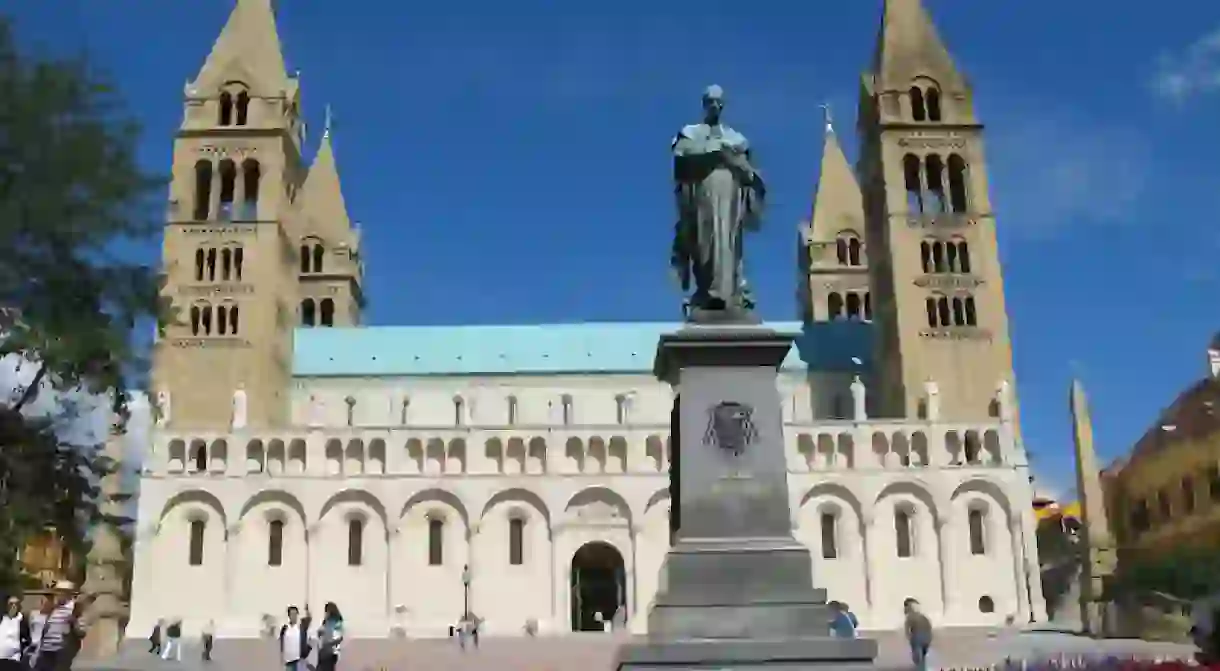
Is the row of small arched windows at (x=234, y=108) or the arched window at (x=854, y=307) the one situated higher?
the row of small arched windows at (x=234, y=108)

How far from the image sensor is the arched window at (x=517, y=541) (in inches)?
2058

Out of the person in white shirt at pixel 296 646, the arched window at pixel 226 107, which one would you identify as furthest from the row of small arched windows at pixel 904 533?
the person in white shirt at pixel 296 646

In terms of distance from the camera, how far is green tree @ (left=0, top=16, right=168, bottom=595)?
1980 cm

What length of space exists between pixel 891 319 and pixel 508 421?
19.3 m

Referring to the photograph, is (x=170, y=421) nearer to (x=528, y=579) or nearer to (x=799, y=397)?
(x=528, y=579)

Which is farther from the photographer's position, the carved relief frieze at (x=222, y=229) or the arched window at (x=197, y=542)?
the carved relief frieze at (x=222, y=229)

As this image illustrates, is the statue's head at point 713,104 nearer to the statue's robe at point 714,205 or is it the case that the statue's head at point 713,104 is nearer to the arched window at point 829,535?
the statue's robe at point 714,205

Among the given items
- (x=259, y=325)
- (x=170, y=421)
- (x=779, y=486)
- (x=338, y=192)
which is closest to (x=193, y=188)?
(x=259, y=325)

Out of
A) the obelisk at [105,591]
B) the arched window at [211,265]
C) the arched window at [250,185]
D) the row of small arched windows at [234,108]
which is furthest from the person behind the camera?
the row of small arched windows at [234,108]

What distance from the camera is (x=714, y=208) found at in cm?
1298

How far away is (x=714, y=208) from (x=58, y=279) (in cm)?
1273

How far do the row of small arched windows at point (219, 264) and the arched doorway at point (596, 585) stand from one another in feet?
69.2

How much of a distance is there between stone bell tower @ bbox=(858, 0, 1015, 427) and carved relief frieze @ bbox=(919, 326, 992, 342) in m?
0.05

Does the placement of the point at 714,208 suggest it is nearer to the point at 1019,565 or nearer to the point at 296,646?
the point at 296,646
